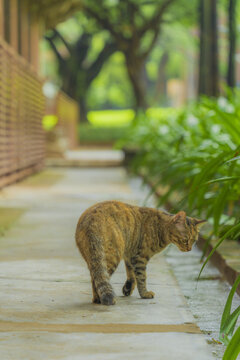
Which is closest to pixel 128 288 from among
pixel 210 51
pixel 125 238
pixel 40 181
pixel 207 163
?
pixel 125 238

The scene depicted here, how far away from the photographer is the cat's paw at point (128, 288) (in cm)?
367

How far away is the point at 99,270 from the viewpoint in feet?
10.6

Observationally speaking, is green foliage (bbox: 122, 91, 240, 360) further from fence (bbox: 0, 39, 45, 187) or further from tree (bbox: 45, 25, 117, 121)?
tree (bbox: 45, 25, 117, 121)

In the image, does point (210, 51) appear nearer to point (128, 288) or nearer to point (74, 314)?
point (128, 288)

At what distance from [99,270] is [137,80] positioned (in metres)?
25.0

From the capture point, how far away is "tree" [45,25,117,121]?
37750 mm

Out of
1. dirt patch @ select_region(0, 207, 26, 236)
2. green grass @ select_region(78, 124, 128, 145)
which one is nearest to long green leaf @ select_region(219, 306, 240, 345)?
dirt patch @ select_region(0, 207, 26, 236)

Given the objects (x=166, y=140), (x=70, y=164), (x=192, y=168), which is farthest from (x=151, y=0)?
(x=192, y=168)

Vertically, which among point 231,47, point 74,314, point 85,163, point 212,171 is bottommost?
point 85,163

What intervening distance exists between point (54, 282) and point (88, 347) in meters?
1.28

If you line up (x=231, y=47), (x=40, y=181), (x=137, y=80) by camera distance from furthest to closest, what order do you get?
(x=137, y=80) → (x=231, y=47) → (x=40, y=181)

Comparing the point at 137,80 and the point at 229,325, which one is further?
the point at 137,80

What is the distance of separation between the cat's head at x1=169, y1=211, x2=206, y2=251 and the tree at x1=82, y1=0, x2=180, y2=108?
2458 cm

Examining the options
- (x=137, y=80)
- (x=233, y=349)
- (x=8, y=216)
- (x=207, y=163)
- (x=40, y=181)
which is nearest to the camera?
(x=233, y=349)
